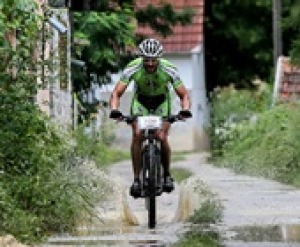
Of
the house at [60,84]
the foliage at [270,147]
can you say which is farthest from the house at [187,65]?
the house at [60,84]

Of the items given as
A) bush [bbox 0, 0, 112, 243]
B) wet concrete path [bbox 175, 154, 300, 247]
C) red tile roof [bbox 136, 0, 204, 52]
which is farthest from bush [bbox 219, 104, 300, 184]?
red tile roof [bbox 136, 0, 204, 52]

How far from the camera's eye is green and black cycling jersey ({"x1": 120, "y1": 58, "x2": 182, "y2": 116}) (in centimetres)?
1360

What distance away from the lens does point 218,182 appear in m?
20.1

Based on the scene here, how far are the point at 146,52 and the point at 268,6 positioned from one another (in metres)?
33.8

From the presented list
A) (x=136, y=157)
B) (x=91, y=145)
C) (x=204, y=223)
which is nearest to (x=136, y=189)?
(x=136, y=157)

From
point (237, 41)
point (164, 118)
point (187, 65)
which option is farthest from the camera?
point (237, 41)

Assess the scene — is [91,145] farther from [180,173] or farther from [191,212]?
[191,212]

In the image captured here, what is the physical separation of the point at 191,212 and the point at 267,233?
6.09 ft

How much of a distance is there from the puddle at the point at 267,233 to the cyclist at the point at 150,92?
163 cm

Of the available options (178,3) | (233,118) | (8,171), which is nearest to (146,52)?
(8,171)

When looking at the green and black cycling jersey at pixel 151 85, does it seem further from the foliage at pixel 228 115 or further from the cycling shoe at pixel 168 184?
the foliage at pixel 228 115

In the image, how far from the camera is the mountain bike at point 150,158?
13117mm

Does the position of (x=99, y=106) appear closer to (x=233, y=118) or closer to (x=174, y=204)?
(x=233, y=118)

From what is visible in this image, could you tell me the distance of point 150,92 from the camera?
13.8 metres
